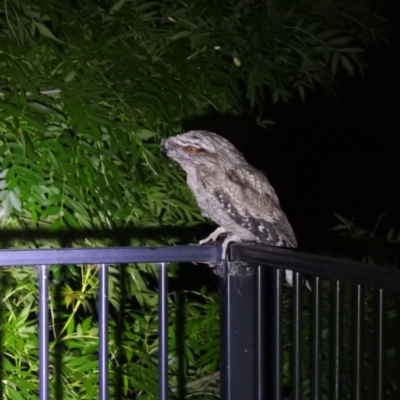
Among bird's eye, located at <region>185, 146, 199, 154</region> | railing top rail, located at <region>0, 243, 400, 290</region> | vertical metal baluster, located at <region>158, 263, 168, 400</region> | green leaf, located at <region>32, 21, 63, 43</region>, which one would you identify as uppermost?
green leaf, located at <region>32, 21, 63, 43</region>

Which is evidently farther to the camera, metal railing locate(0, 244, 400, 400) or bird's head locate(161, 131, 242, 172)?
bird's head locate(161, 131, 242, 172)

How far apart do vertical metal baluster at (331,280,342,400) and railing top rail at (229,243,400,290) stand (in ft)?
0.14

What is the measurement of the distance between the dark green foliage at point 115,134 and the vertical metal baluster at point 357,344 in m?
1.17

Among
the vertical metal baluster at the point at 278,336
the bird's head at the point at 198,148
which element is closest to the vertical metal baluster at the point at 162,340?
the vertical metal baluster at the point at 278,336

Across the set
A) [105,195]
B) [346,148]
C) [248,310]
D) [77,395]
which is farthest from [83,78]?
[346,148]

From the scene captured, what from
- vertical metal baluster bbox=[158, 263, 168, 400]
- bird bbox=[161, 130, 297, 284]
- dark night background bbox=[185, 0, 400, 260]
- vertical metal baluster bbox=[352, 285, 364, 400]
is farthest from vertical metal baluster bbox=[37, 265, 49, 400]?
dark night background bbox=[185, 0, 400, 260]

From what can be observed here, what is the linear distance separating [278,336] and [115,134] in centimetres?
117

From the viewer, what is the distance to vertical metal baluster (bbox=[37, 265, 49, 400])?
140 cm

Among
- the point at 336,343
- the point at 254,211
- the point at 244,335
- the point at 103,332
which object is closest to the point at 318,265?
the point at 336,343

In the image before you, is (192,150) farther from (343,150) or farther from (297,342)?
(343,150)

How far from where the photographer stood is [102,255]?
4.66 feet

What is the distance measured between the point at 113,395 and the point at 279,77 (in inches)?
53.0

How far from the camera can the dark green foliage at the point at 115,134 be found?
2250 mm

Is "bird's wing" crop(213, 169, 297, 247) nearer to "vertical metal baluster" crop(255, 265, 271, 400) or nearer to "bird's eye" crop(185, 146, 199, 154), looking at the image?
"bird's eye" crop(185, 146, 199, 154)
